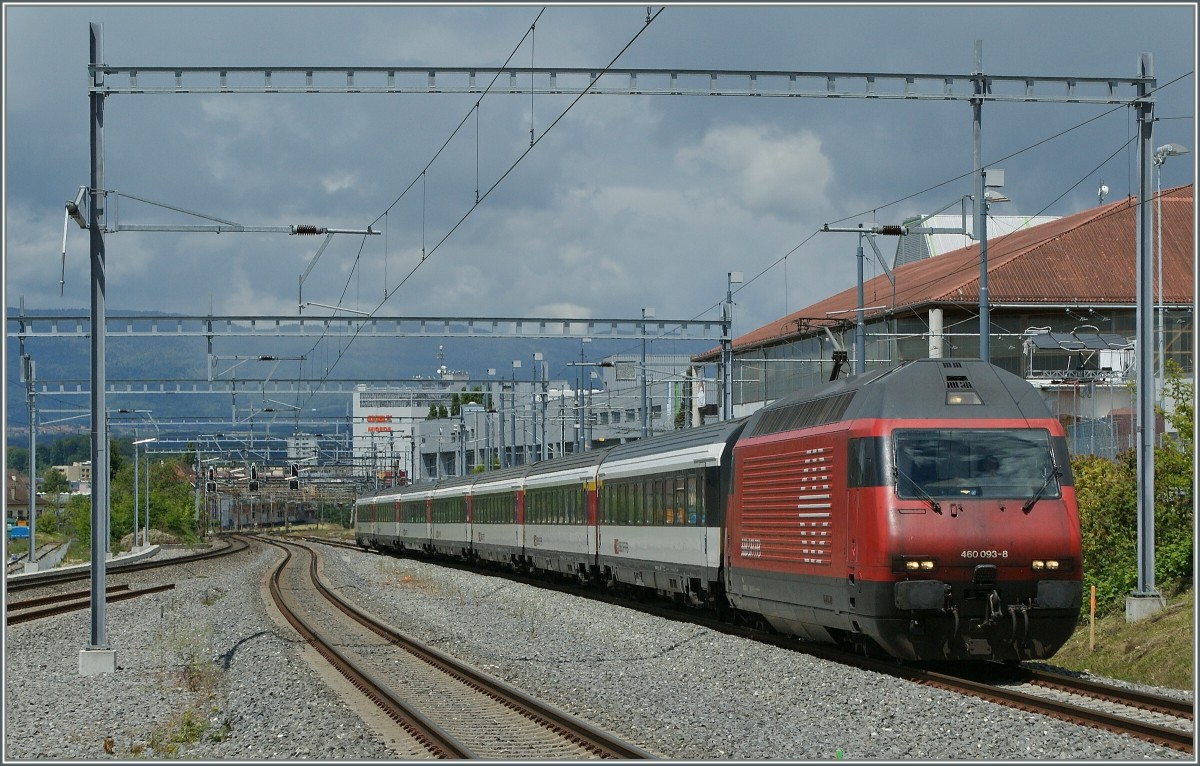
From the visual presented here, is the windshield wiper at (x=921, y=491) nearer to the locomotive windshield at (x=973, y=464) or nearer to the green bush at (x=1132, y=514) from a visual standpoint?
the locomotive windshield at (x=973, y=464)

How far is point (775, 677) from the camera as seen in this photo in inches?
697

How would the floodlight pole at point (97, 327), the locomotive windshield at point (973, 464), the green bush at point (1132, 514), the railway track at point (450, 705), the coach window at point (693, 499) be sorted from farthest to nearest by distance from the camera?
the coach window at point (693, 499)
the green bush at point (1132, 514)
the floodlight pole at point (97, 327)
the locomotive windshield at point (973, 464)
the railway track at point (450, 705)

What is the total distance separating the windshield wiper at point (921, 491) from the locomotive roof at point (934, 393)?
714 mm

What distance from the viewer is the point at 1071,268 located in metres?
58.8

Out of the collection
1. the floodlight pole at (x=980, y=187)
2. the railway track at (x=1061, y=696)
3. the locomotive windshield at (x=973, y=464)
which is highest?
the floodlight pole at (x=980, y=187)

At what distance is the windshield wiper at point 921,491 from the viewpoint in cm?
1686

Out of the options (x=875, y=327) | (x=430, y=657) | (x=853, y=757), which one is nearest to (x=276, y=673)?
(x=430, y=657)

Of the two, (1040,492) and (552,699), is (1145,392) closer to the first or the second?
(1040,492)

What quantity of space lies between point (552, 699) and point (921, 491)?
4.78 meters

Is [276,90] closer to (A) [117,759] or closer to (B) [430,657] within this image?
(B) [430,657]

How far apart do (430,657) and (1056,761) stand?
11709mm

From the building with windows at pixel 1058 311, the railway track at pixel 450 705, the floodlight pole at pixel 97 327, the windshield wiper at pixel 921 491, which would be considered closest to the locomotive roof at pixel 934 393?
the windshield wiper at pixel 921 491

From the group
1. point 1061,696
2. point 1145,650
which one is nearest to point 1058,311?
point 1145,650

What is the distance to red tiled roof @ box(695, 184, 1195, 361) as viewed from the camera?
56531 mm
